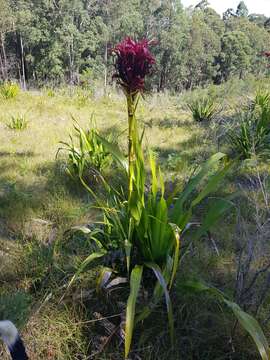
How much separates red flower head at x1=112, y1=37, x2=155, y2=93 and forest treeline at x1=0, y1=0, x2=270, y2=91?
85.7ft

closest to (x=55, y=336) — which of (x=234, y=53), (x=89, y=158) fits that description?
(x=89, y=158)

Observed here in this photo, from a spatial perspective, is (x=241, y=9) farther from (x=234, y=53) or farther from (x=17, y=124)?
(x=17, y=124)

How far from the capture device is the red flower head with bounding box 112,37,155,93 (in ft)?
4.39

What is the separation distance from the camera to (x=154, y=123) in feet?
18.5

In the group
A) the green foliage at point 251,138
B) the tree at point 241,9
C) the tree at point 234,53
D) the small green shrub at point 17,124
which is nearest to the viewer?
the green foliage at point 251,138

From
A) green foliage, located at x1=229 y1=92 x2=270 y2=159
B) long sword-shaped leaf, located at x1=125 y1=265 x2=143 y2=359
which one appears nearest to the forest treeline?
green foliage, located at x1=229 y1=92 x2=270 y2=159

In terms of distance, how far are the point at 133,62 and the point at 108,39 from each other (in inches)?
1635

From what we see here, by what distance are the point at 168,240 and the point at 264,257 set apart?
0.85 metres

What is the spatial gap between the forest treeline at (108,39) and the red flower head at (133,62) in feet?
85.7

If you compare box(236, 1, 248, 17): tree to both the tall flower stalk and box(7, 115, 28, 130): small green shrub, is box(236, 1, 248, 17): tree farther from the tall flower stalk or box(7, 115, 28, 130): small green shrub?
the tall flower stalk

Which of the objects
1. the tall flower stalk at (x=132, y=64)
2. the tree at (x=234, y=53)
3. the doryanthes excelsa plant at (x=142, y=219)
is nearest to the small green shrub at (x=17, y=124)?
the doryanthes excelsa plant at (x=142, y=219)

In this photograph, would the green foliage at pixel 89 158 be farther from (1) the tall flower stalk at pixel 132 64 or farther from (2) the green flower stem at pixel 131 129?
(1) the tall flower stalk at pixel 132 64

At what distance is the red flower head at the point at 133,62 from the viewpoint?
1.34 m

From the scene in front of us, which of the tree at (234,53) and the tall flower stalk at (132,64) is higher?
the tree at (234,53)
